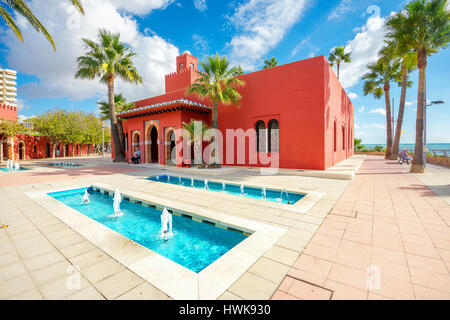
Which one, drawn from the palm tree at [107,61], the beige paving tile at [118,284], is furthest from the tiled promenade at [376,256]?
the palm tree at [107,61]

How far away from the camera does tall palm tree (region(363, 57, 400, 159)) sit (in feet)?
62.7

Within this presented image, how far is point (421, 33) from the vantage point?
9.77 meters

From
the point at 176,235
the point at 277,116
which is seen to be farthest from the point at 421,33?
the point at 176,235

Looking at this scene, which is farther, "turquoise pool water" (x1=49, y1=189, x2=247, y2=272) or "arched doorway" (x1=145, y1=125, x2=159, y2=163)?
"arched doorway" (x1=145, y1=125, x2=159, y2=163)

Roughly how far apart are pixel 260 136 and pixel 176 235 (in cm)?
1005

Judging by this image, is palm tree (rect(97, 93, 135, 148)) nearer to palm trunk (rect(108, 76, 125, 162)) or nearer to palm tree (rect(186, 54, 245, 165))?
palm trunk (rect(108, 76, 125, 162))

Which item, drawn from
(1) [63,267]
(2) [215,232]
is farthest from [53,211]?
(2) [215,232]

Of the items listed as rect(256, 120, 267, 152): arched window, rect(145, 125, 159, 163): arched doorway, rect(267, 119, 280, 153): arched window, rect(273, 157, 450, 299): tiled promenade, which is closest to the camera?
rect(273, 157, 450, 299): tiled promenade

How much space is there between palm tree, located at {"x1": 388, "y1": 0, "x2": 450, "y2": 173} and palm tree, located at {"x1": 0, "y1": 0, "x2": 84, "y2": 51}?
14877 millimetres

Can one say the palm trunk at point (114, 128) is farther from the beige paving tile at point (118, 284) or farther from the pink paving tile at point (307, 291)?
the pink paving tile at point (307, 291)

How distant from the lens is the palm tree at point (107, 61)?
49.3 feet

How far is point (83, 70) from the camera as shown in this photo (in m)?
15.2

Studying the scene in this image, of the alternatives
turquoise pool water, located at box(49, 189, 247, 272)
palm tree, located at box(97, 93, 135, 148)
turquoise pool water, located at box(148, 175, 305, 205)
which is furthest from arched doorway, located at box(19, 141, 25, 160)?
turquoise pool water, located at box(49, 189, 247, 272)

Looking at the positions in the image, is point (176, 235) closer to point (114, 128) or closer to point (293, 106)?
point (293, 106)
